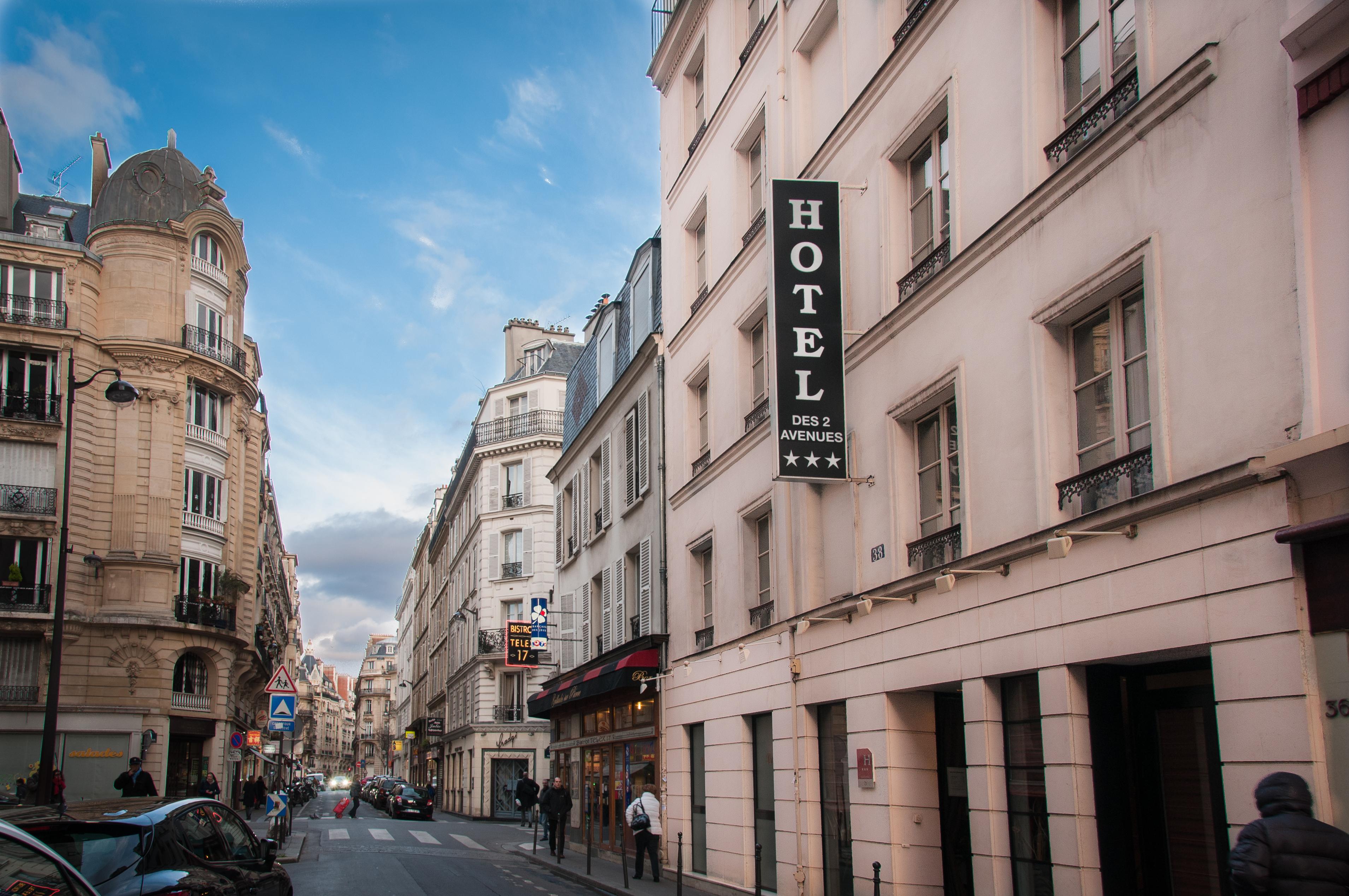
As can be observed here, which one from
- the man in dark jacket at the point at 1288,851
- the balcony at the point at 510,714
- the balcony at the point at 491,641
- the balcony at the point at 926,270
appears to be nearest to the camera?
the man in dark jacket at the point at 1288,851

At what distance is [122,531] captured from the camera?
120 ft

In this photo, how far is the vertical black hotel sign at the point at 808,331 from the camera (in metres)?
13.1

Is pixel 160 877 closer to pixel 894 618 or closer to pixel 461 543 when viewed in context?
pixel 894 618

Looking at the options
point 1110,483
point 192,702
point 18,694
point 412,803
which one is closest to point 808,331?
point 1110,483

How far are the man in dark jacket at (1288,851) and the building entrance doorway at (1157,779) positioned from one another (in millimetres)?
2796

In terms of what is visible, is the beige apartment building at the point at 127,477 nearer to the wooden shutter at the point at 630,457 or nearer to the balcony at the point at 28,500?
the balcony at the point at 28,500

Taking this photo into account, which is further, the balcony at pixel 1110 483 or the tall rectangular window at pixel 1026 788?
the tall rectangular window at pixel 1026 788

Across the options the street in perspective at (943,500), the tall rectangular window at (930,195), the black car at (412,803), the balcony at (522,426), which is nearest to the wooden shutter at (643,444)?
the street in perspective at (943,500)

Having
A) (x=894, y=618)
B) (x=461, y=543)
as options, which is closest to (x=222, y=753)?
(x=461, y=543)

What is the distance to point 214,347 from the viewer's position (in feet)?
133

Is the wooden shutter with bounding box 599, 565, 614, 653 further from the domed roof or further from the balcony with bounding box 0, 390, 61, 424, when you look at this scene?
the domed roof

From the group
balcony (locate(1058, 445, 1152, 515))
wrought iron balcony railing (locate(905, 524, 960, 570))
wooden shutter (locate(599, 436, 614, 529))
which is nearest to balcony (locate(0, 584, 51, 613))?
wooden shutter (locate(599, 436, 614, 529))

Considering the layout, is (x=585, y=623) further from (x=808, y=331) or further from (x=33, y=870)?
(x=33, y=870)

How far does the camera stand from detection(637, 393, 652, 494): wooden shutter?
912 inches
